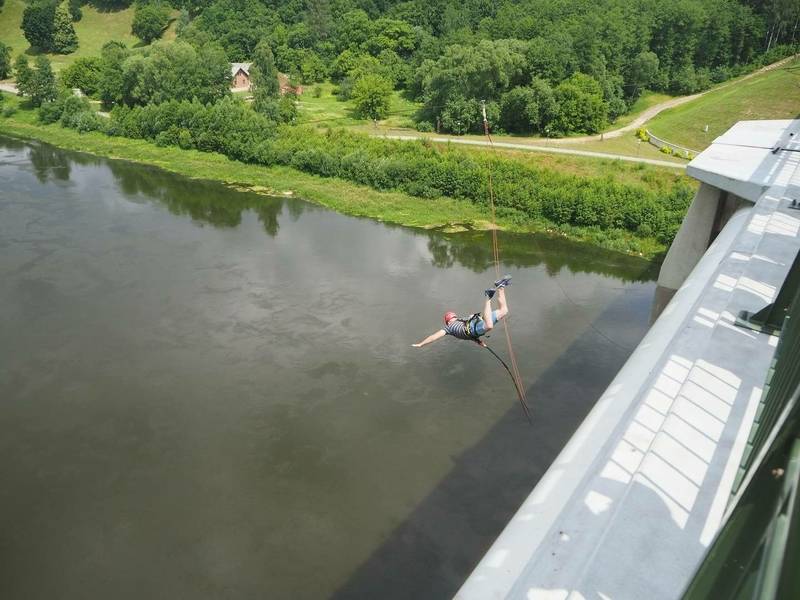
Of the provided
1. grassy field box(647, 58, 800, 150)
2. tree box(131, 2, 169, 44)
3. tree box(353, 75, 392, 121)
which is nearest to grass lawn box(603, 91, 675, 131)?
grassy field box(647, 58, 800, 150)

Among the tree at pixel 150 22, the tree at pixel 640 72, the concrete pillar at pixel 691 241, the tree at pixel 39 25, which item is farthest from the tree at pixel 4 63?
the concrete pillar at pixel 691 241

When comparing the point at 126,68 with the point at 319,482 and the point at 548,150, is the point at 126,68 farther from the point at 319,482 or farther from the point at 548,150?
the point at 319,482

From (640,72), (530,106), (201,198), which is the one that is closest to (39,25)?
(201,198)

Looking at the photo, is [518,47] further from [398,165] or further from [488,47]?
[398,165]

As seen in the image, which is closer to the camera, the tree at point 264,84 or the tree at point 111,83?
the tree at point 264,84

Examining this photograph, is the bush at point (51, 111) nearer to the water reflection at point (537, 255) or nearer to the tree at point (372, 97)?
the tree at point (372, 97)
